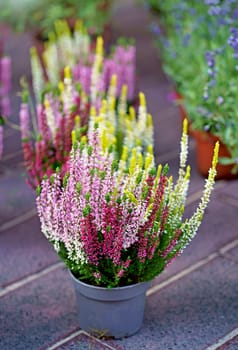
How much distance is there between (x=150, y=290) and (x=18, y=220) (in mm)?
1061

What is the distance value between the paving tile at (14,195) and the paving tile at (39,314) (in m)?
0.76

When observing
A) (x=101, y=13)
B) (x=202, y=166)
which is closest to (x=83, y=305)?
(x=202, y=166)

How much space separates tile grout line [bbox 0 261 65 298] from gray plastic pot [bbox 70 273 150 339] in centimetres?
50

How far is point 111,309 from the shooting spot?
284cm

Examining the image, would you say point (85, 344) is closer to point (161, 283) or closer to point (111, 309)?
point (111, 309)

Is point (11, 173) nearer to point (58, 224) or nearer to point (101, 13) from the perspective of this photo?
point (58, 224)

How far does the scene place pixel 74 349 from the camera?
9.41ft

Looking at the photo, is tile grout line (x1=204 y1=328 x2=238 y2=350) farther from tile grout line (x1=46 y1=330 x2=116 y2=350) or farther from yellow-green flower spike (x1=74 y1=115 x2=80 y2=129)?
yellow-green flower spike (x1=74 y1=115 x2=80 y2=129)

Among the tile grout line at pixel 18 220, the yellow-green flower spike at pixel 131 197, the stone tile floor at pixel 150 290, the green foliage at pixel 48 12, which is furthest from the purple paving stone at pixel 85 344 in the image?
the green foliage at pixel 48 12

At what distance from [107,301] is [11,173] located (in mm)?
1969

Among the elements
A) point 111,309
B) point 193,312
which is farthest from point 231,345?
point 111,309

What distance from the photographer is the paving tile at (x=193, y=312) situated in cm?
290

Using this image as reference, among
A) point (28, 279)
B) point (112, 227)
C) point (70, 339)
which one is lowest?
point (28, 279)

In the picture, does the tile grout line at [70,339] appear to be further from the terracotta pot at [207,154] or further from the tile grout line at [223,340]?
the terracotta pot at [207,154]
